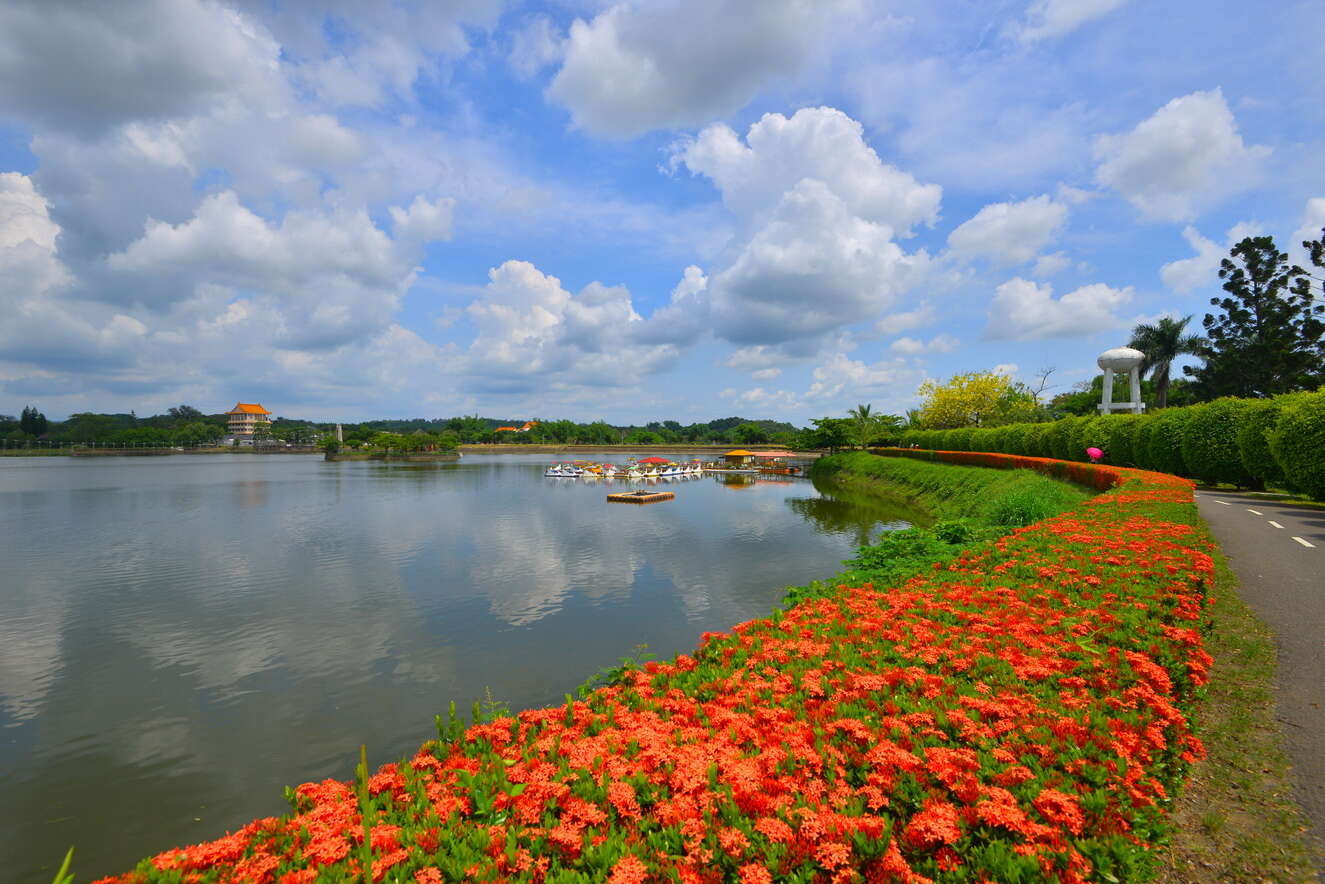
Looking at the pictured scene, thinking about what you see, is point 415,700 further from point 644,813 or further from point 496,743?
point 644,813

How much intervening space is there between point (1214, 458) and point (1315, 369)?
1446 inches

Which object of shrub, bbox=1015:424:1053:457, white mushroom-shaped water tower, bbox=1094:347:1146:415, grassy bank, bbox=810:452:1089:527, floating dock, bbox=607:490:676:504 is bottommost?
floating dock, bbox=607:490:676:504

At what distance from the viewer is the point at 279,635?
45.5 feet

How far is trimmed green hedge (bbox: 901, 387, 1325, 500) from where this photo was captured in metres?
19.2

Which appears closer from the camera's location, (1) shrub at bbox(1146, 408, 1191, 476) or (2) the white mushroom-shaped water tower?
(1) shrub at bbox(1146, 408, 1191, 476)

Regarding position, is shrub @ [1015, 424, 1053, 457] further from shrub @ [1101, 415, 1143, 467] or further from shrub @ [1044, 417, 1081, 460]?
shrub @ [1101, 415, 1143, 467]

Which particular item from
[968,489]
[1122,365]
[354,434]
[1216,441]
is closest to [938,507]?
[968,489]

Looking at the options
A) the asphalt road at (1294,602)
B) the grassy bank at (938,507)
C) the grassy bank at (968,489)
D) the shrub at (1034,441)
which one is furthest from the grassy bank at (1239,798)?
the shrub at (1034,441)

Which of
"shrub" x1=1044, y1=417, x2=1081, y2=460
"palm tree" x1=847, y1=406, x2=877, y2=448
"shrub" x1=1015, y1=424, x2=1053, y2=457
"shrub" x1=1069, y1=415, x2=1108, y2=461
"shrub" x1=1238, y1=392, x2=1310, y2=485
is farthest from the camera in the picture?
"palm tree" x1=847, y1=406, x2=877, y2=448

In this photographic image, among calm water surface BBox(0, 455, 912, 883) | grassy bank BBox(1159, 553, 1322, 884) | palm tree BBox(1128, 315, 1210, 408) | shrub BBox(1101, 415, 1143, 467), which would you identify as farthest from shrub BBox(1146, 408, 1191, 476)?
palm tree BBox(1128, 315, 1210, 408)

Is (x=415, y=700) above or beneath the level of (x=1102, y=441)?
beneath

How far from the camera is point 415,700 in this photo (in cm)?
1037

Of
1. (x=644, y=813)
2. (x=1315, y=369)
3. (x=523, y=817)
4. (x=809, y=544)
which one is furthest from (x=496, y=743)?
(x=1315, y=369)

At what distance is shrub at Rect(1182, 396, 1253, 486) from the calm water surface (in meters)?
13.0
